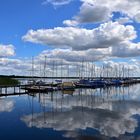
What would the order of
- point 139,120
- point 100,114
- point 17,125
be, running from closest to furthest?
1. point 17,125
2. point 139,120
3. point 100,114

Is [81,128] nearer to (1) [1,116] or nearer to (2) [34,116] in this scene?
(2) [34,116]

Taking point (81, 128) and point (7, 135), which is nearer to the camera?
point (7, 135)

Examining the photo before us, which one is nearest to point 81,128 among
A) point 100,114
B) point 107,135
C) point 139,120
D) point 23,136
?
point 107,135

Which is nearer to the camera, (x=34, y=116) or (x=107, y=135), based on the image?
(x=107, y=135)

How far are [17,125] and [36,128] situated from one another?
10.5ft

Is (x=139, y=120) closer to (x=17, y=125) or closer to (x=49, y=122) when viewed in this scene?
(x=49, y=122)

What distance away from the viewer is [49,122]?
39500 millimetres

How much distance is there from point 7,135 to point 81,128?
773 cm

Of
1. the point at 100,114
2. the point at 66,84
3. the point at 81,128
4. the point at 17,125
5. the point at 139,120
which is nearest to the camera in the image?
the point at 81,128

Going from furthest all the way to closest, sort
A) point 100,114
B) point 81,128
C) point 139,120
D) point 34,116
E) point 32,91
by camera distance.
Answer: point 32,91
point 100,114
point 34,116
point 139,120
point 81,128

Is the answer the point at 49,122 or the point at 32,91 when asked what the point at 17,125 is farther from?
the point at 32,91

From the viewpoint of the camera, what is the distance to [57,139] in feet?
98.4

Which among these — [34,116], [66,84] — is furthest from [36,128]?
[66,84]

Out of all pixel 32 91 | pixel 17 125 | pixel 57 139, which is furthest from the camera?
pixel 32 91
